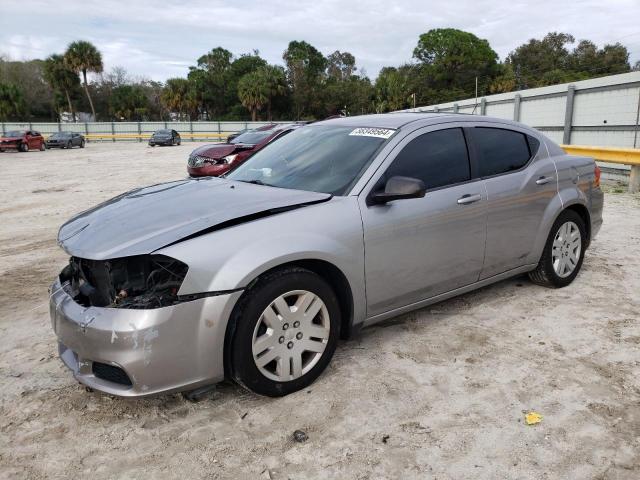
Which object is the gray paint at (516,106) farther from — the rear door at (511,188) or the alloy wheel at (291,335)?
the alloy wheel at (291,335)

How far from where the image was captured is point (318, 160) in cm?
369

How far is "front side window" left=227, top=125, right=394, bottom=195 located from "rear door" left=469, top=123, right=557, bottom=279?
37.9 inches

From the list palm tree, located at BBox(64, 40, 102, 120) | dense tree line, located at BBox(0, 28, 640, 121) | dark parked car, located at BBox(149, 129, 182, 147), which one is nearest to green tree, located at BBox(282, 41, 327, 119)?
dense tree line, located at BBox(0, 28, 640, 121)

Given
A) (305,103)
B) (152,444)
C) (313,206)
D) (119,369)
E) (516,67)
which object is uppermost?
(516,67)

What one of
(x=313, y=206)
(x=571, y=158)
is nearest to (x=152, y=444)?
(x=313, y=206)

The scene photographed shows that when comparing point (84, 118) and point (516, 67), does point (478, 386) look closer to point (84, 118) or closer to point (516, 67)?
point (84, 118)

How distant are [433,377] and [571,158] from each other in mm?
2799

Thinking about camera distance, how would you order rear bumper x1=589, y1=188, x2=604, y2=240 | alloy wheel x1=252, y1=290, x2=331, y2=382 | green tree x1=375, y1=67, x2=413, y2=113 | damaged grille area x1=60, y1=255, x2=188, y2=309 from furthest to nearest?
green tree x1=375, y1=67, x2=413, y2=113
rear bumper x1=589, y1=188, x2=604, y2=240
alloy wheel x1=252, y1=290, x2=331, y2=382
damaged grille area x1=60, y1=255, x2=188, y2=309

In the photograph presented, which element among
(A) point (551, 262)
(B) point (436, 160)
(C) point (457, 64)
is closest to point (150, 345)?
(B) point (436, 160)

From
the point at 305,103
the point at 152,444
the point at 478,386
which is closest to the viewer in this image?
the point at 152,444

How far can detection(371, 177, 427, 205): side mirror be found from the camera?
3.15 metres

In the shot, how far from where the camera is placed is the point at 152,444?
2600 millimetres

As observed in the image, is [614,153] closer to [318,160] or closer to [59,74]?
[318,160]

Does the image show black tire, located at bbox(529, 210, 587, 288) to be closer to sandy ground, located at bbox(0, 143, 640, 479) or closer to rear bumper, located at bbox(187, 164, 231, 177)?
sandy ground, located at bbox(0, 143, 640, 479)
